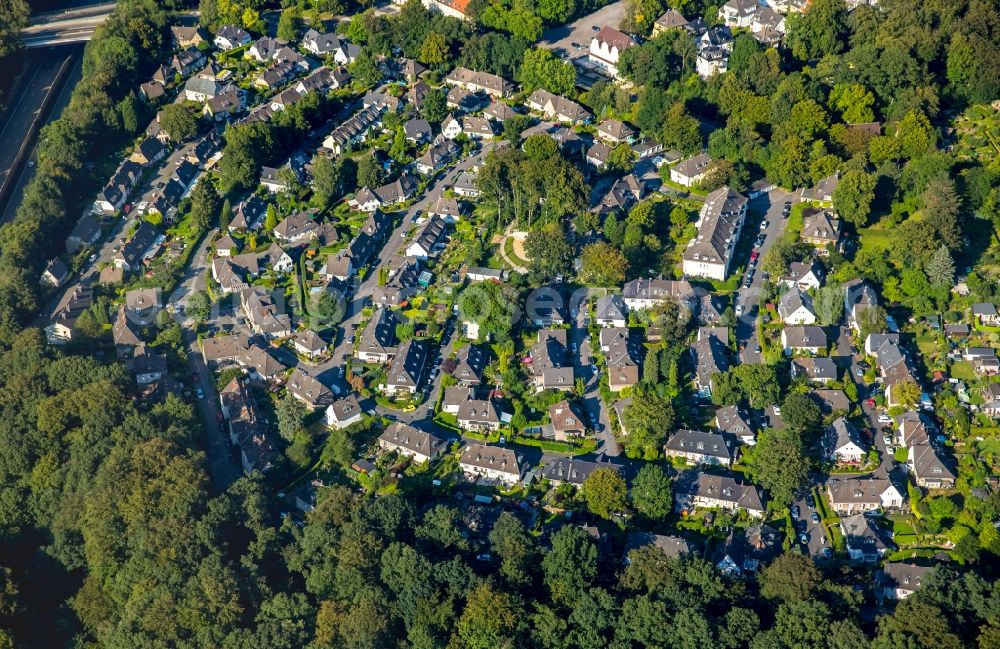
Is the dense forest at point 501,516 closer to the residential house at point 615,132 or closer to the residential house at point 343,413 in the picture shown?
the residential house at point 615,132

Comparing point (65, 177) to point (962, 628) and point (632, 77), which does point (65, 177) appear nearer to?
point (632, 77)

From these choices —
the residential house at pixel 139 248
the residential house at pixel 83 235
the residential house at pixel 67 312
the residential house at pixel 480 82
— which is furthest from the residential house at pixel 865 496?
the residential house at pixel 83 235

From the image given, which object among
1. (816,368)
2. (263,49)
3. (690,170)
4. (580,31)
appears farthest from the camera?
(580,31)

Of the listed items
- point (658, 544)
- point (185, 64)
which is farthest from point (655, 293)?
point (185, 64)


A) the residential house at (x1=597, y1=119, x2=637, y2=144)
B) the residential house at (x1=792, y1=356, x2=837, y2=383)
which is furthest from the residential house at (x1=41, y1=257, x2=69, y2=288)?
the residential house at (x1=792, y1=356, x2=837, y2=383)

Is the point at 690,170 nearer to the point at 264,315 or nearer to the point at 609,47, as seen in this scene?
the point at 609,47
